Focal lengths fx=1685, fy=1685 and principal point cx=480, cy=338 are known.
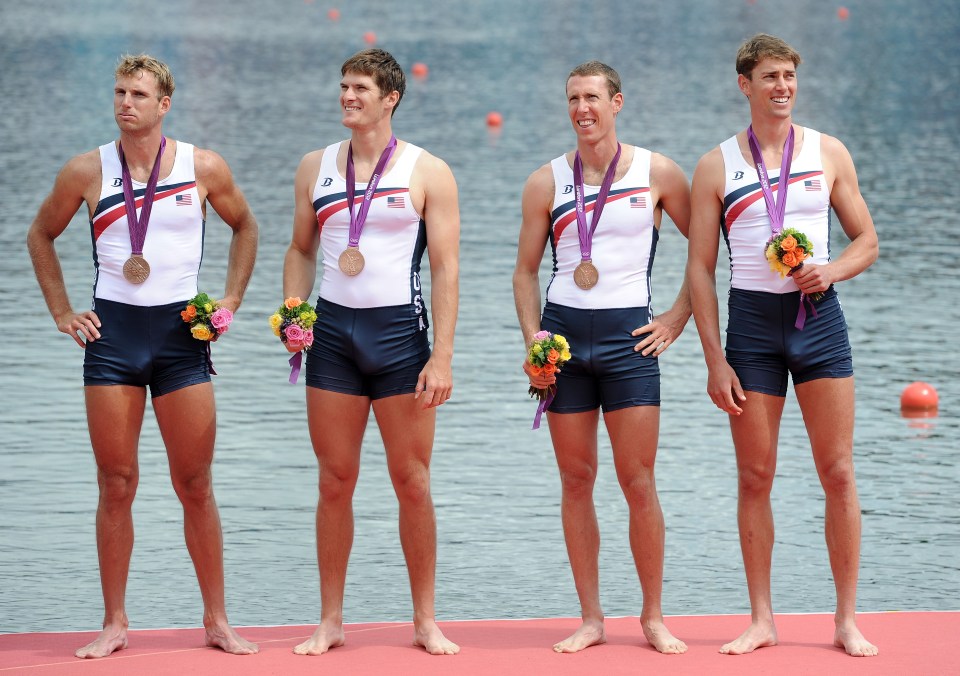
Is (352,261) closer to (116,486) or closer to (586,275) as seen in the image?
(586,275)

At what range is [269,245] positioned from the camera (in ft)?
59.9

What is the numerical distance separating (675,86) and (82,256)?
18.8 metres

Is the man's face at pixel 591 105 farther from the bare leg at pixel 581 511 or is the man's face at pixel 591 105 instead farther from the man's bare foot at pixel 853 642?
the man's bare foot at pixel 853 642

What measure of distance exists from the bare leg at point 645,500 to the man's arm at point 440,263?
735 mm

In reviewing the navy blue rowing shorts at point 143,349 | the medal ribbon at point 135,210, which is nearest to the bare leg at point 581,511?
the navy blue rowing shorts at point 143,349

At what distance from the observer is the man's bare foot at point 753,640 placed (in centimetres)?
702

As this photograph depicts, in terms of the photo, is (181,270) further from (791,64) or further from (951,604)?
(951,604)

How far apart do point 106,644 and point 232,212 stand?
6.26ft

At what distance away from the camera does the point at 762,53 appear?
22.8ft

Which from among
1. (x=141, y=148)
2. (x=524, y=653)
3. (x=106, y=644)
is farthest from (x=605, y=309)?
(x=106, y=644)

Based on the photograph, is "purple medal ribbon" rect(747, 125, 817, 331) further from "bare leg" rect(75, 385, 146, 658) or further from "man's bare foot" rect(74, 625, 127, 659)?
"man's bare foot" rect(74, 625, 127, 659)

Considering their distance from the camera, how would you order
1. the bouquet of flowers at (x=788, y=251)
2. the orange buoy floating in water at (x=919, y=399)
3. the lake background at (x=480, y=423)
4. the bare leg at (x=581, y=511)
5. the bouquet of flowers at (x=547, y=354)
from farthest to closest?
1. the orange buoy floating in water at (x=919, y=399)
2. the lake background at (x=480, y=423)
3. the bare leg at (x=581, y=511)
4. the bouquet of flowers at (x=547, y=354)
5. the bouquet of flowers at (x=788, y=251)

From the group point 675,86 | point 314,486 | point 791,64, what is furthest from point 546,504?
point 675,86

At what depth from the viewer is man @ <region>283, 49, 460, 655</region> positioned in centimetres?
703
